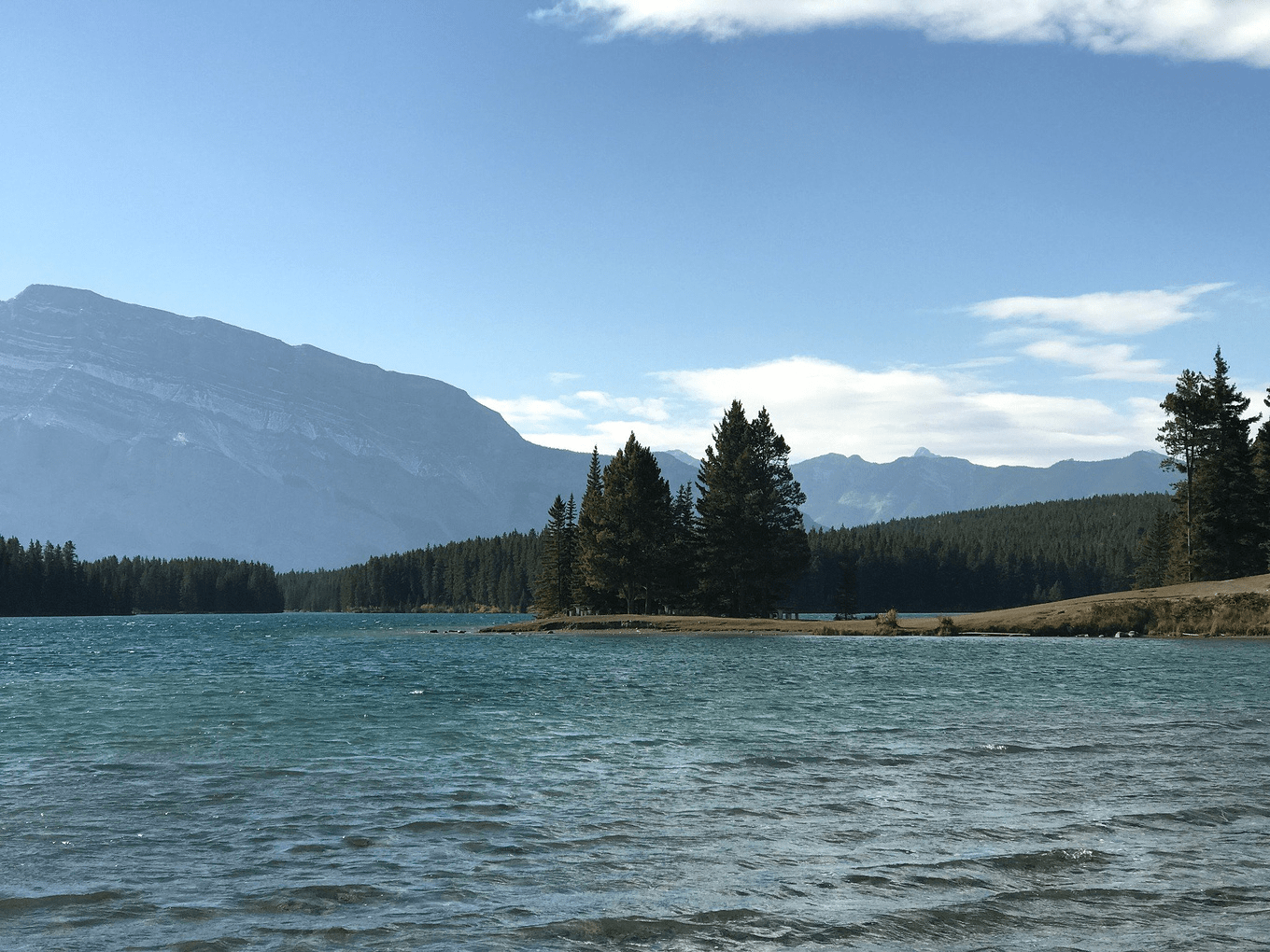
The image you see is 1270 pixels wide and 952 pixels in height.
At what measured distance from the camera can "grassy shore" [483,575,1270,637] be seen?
67.2 meters

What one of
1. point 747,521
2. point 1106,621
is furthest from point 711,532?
point 1106,621

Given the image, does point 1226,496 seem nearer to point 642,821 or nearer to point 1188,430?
point 1188,430

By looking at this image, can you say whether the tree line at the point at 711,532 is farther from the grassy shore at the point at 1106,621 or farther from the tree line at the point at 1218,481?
the tree line at the point at 1218,481

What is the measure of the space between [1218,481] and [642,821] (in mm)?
84286

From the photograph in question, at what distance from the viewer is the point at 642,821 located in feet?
50.2

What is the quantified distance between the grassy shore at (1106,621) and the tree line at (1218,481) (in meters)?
13.4

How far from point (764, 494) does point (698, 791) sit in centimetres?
7989

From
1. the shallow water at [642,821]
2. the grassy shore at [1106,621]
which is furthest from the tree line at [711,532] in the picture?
the shallow water at [642,821]

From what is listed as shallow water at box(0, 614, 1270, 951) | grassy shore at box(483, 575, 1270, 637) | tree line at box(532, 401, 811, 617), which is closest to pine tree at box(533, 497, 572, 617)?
tree line at box(532, 401, 811, 617)

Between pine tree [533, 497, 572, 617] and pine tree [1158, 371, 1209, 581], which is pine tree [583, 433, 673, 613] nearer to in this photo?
pine tree [533, 497, 572, 617]

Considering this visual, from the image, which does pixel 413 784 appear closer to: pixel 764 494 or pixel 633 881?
pixel 633 881

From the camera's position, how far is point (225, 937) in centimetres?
1009

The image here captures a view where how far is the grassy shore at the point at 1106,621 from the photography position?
221 ft

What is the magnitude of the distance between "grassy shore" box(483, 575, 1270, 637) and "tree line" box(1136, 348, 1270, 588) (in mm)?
13419
